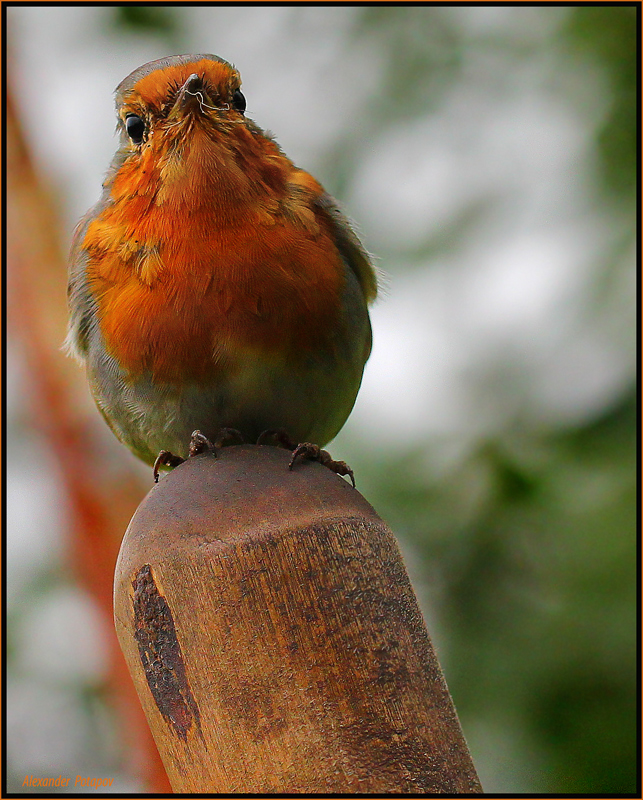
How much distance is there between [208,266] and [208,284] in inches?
2.0

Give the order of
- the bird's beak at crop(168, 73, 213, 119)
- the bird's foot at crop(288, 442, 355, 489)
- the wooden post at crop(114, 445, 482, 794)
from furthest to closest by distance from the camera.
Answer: the bird's beak at crop(168, 73, 213, 119) < the bird's foot at crop(288, 442, 355, 489) < the wooden post at crop(114, 445, 482, 794)

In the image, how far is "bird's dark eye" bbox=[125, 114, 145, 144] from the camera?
8.83ft

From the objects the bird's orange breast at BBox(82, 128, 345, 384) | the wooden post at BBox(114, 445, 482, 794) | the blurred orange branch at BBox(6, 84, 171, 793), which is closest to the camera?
the wooden post at BBox(114, 445, 482, 794)

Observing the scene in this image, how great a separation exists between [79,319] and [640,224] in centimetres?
206

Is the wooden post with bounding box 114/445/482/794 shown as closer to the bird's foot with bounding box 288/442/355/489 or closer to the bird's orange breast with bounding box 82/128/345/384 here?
the bird's foot with bounding box 288/442/355/489

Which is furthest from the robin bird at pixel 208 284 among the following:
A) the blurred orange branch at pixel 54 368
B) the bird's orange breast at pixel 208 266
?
the blurred orange branch at pixel 54 368

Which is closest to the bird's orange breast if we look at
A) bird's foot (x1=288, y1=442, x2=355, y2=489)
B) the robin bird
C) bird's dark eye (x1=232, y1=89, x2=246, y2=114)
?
the robin bird

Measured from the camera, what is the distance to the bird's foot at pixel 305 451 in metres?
2.06

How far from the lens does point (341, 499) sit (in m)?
1.84

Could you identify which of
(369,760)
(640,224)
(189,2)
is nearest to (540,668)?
(640,224)

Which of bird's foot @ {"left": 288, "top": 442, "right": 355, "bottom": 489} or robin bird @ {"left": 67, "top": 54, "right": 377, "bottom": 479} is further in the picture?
robin bird @ {"left": 67, "top": 54, "right": 377, "bottom": 479}

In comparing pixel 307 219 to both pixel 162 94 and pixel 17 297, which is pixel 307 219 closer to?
pixel 162 94

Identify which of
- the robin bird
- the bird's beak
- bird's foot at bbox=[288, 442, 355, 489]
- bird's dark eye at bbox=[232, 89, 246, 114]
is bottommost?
bird's foot at bbox=[288, 442, 355, 489]

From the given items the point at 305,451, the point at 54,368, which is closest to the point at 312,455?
the point at 305,451
